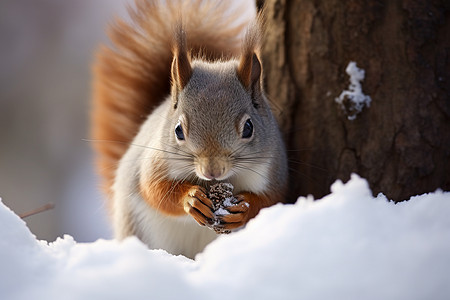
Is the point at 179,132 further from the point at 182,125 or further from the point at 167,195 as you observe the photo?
the point at 167,195

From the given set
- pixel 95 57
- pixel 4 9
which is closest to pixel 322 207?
pixel 95 57

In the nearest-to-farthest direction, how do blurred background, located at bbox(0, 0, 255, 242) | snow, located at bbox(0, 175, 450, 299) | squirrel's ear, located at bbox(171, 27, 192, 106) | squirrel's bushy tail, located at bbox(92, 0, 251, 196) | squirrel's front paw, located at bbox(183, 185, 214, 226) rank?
snow, located at bbox(0, 175, 450, 299)
squirrel's front paw, located at bbox(183, 185, 214, 226)
squirrel's ear, located at bbox(171, 27, 192, 106)
squirrel's bushy tail, located at bbox(92, 0, 251, 196)
blurred background, located at bbox(0, 0, 255, 242)

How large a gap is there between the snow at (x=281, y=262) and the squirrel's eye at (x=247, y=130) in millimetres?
475

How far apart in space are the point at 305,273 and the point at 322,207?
0.15 meters

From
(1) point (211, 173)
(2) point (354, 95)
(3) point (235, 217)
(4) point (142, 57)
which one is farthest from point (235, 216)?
(4) point (142, 57)

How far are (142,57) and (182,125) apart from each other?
0.72 meters

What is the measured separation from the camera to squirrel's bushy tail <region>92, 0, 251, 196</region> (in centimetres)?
189

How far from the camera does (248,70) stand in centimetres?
146

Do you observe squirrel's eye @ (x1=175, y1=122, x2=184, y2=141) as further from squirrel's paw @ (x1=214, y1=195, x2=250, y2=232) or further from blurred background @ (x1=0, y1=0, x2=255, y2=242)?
blurred background @ (x1=0, y1=0, x2=255, y2=242)

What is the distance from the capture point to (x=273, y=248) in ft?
2.59

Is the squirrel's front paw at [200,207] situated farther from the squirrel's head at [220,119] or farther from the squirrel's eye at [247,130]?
the squirrel's eye at [247,130]

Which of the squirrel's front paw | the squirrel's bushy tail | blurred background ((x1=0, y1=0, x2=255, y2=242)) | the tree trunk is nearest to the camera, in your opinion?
the squirrel's front paw

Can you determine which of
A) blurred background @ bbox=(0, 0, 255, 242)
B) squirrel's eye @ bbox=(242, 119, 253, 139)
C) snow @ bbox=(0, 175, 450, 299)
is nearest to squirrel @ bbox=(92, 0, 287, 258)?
squirrel's eye @ bbox=(242, 119, 253, 139)

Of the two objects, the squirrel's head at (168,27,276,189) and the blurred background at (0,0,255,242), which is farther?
the blurred background at (0,0,255,242)
